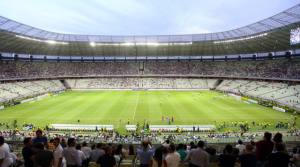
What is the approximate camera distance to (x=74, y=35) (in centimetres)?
9194

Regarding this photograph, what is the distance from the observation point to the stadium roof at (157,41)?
6369 cm

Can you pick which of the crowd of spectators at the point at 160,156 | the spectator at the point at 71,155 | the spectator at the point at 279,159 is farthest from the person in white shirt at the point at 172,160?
the spectator at the point at 71,155

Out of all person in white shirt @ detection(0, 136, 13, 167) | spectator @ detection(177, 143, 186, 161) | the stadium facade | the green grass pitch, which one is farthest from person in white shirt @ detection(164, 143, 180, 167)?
the stadium facade

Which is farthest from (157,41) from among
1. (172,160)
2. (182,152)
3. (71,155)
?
(172,160)

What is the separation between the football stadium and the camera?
9273 millimetres

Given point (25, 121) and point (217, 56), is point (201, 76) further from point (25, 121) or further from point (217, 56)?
point (25, 121)

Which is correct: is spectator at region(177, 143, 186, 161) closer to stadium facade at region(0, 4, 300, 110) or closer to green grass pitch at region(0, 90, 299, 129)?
green grass pitch at region(0, 90, 299, 129)

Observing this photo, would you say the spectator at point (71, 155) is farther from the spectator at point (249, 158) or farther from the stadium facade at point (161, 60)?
the stadium facade at point (161, 60)

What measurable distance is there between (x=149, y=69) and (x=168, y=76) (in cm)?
927

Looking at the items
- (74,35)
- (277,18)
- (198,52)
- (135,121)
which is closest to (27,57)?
(74,35)

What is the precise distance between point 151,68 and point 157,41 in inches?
665

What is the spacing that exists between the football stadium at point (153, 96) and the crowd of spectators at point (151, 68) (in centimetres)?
43

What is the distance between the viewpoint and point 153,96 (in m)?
72.9

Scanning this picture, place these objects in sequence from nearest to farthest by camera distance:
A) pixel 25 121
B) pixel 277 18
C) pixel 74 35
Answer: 1. pixel 25 121
2. pixel 277 18
3. pixel 74 35
